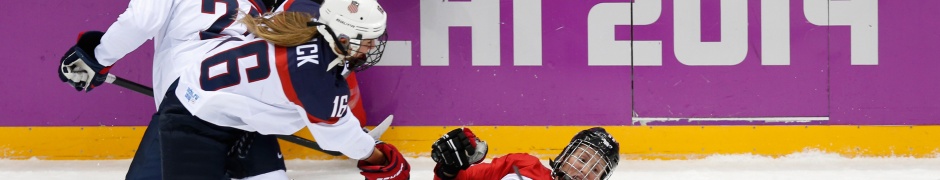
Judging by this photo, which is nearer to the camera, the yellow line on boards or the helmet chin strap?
the helmet chin strap

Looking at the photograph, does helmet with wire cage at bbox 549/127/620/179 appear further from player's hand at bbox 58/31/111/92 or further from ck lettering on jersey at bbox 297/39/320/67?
player's hand at bbox 58/31/111/92

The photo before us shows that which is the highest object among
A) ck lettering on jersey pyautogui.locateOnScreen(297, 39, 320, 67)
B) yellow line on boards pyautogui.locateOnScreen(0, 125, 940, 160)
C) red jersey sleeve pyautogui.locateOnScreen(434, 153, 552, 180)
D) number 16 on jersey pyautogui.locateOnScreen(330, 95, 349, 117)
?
ck lettering on jersey pyautogui.locateOnScreen(297, 39, 320, 67)

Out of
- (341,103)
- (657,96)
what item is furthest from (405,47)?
(341,103)

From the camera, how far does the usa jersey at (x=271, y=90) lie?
2635 mm

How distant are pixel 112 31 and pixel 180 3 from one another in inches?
7.3

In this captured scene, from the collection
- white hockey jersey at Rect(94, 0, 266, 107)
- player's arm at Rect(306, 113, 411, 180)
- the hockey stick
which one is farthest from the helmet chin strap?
the hockey stick

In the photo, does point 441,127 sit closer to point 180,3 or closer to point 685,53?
point 685,53

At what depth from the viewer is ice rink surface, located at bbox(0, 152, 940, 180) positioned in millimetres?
4109

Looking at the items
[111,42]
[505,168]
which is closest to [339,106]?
[505,168]

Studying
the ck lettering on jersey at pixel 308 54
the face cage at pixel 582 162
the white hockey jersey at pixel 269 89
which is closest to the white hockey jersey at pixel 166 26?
the white hockey jersey at pixel 269 89

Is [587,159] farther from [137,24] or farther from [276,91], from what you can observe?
[137,24]

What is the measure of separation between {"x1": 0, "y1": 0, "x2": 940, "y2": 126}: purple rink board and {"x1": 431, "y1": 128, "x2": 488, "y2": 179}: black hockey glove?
1.54m

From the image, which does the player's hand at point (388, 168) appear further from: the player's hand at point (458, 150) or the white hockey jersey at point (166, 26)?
the white hockey jersey at point (166, 26)

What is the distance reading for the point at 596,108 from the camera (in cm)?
442
